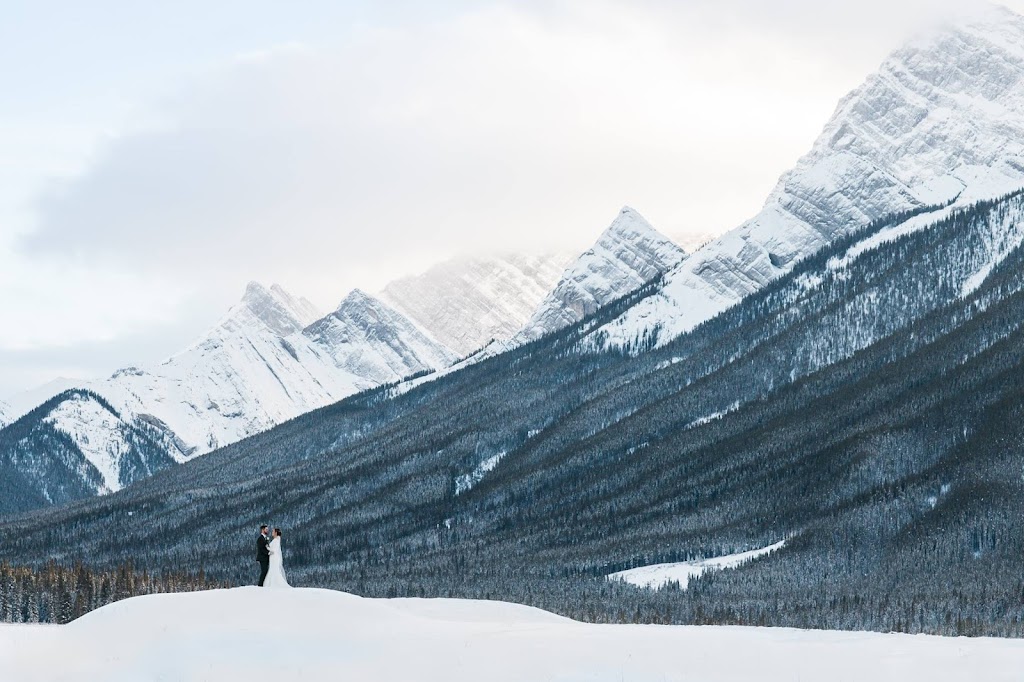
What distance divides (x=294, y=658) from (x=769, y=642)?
16.8m

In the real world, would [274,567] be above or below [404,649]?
above

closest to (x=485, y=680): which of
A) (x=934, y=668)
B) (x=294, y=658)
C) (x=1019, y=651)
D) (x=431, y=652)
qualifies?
(x=431, y=652)

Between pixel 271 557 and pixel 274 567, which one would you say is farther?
pixel 271 557

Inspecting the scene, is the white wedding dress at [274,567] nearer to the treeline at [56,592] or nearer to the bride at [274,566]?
the bride at [274,566]

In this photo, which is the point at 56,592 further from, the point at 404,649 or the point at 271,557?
the point at 404,649

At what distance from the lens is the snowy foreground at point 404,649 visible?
48750mm

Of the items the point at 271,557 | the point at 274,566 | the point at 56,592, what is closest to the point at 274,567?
the point at 274,566

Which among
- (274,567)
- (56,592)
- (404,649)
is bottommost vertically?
(404,649)

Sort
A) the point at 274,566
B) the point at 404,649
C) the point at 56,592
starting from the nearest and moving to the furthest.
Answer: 1. the point at 404,649
2. the point at 274,566
3. the point at 56,592

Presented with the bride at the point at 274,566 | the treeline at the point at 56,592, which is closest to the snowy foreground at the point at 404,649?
the bride at the point at 274,566

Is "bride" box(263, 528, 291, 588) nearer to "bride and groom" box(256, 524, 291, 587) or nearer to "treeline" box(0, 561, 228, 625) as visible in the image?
"bride and groom" box(256, 524, 291, 587)

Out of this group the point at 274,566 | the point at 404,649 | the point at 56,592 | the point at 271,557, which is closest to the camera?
the point at 404,649

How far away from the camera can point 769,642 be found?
52062mm

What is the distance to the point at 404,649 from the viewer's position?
52750mm
